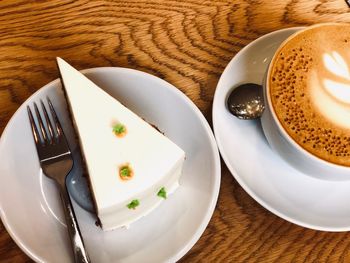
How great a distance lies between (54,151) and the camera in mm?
1168

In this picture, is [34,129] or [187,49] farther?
[187,49]

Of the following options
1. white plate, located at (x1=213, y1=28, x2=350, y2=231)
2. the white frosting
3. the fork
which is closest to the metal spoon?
white plate, located at (x1=213, y1=28, x2=350, y2=231)

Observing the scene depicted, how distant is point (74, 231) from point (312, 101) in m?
0.62

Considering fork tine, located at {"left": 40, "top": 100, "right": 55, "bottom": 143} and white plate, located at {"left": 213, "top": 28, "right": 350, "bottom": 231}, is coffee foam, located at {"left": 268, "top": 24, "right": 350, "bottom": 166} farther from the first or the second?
fork tine, located at {"left": 40, "top": 100, "right": 55, "bottom": 143}

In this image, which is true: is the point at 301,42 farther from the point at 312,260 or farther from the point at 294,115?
the point at 312,260

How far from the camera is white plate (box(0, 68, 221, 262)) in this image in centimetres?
Answer: 108

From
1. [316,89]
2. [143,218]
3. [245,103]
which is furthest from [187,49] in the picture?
[143,218]

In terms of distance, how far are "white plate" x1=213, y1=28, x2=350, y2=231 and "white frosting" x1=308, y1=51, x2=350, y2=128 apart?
0.16 meters

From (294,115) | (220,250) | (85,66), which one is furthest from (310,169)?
(85,66)

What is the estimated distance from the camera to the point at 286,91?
112 centimetres

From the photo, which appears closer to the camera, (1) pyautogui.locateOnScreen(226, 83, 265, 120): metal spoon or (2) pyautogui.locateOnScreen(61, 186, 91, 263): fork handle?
(2) pyautogui.locateOnScreen(61, 186, 91, 263): fork handle

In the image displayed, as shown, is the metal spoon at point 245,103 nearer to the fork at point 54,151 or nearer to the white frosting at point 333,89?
the white frosting at point 333,89

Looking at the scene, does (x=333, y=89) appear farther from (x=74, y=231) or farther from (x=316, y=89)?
(x=74, y=231)

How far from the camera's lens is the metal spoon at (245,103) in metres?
1.19
